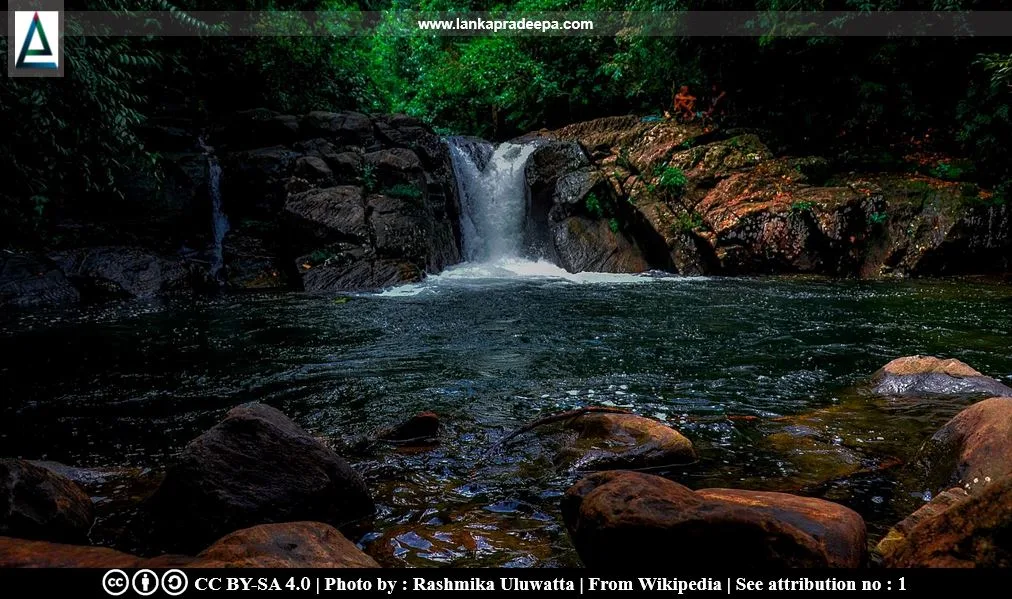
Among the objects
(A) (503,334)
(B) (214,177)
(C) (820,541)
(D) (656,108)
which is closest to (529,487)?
(C) (820,541)

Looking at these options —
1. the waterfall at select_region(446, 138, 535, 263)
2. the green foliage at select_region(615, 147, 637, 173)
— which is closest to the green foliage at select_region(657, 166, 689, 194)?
the green foliage at select_region(615, 147, 637, 173)

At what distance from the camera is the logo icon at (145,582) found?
6.66 ft

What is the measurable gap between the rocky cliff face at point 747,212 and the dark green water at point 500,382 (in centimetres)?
213

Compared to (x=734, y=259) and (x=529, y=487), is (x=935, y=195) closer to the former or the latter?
(x=734, y=259)

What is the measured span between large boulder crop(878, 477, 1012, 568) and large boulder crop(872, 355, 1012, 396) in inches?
134

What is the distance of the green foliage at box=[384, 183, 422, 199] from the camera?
14.5 meters

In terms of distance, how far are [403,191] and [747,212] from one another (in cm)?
799

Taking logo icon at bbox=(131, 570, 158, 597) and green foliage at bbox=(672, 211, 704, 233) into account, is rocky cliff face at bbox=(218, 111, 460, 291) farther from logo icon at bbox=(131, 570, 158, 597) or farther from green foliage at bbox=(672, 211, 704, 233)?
logo icon at bbox=(131, 570, 158, 597)

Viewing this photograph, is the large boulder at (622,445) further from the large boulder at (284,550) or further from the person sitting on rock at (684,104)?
the person sitting on rock at (684,104)

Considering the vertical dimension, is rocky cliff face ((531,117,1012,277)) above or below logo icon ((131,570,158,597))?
above

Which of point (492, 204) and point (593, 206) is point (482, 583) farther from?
point (492, 204)

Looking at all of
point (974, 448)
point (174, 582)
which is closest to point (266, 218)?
point (174, 582)

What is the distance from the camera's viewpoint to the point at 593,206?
16.0m

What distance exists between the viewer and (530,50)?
23062 mm
